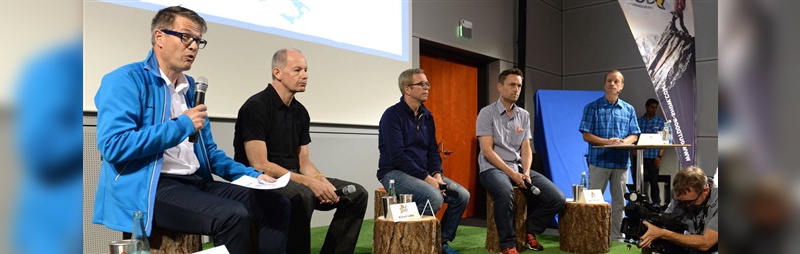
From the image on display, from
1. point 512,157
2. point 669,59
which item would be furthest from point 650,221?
point 669,59

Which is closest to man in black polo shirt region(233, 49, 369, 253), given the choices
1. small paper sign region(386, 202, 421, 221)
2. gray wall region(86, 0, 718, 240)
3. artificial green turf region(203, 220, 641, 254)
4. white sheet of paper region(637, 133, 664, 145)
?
small paper sign region(386, 202, 421, 221)

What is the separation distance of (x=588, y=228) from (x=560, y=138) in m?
2.37

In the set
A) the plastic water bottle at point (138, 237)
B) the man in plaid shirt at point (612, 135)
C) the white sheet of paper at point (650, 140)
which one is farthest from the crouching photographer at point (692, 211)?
the plastic water bottle at point (138, 237)

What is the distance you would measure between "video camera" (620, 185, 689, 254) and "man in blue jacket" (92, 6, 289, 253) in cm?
162

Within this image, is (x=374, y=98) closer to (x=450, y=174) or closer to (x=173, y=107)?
(x=450, y=174)

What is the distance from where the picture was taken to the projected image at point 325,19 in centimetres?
365

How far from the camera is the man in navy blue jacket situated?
11.1 ft

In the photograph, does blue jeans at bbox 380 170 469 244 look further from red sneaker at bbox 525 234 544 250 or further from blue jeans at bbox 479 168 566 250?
red sneaker at bbox 525 234 544 250

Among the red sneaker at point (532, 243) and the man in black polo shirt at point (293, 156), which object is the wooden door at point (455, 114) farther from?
the man in black polo shirt at point (293, 156)

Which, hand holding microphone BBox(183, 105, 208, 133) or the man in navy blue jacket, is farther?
the man in navy blue jacket

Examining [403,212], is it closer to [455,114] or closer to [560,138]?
[455,114]

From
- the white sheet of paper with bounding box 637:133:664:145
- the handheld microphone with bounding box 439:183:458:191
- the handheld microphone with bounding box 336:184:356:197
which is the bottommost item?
the handheld microphone with bounding box 439:183:458:191

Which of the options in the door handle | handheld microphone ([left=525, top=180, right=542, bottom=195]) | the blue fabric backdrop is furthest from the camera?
the blue fabric backdrop

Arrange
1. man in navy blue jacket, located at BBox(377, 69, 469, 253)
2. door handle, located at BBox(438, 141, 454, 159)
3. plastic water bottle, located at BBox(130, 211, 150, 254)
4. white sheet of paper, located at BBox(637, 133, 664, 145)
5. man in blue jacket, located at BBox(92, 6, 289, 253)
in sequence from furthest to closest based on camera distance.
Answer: door handle, located at BBox(438, 141, 454, 159), white sheet of paper, located at BBox(637, 133, 664, 145), man in navy blue jacket, located at BBox(377, 69, 469, 253), man in blue jacket, located at BBox(92, 6, 289, 253), plastic water bottle, located at BBox(130, 211, 150, 254)
